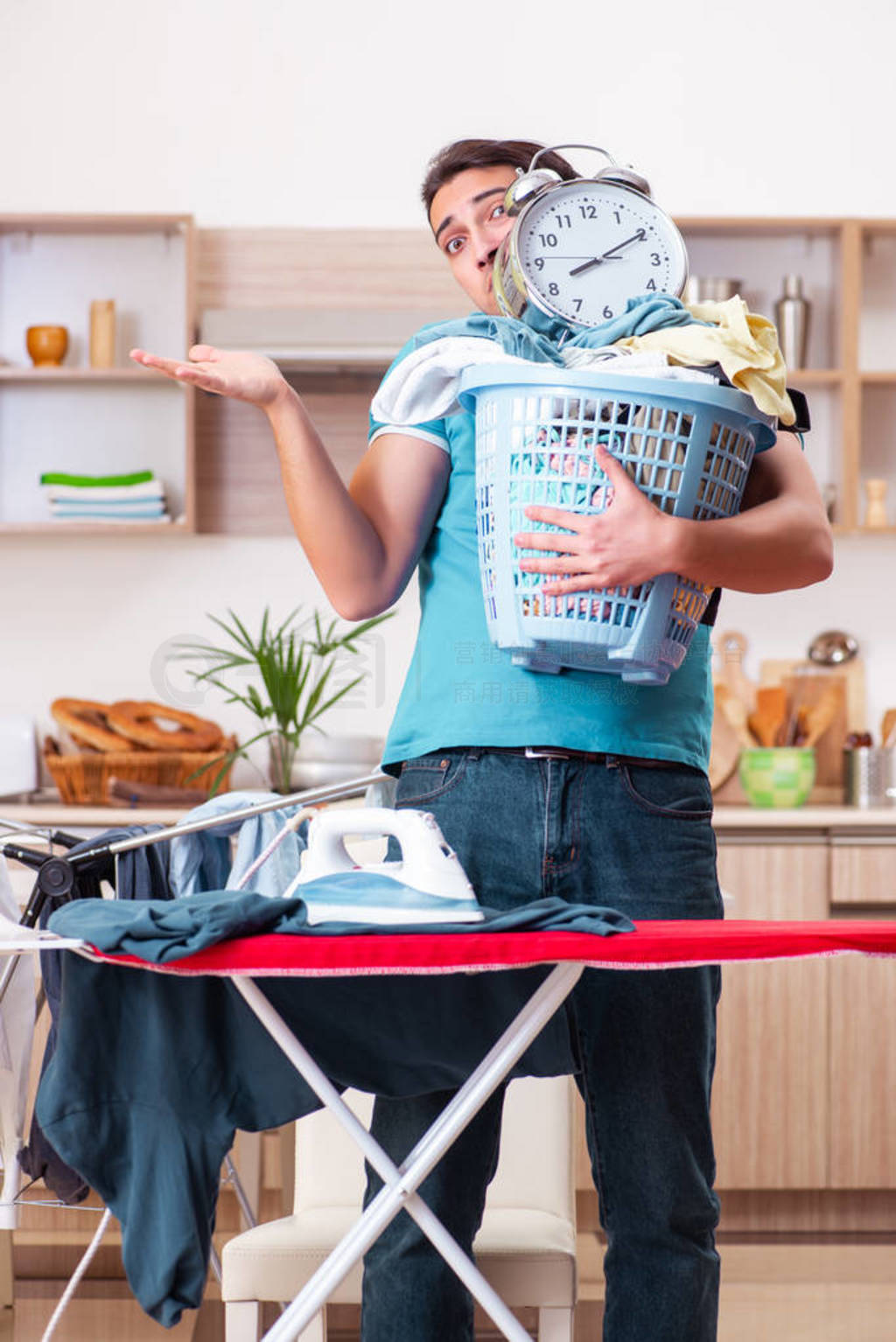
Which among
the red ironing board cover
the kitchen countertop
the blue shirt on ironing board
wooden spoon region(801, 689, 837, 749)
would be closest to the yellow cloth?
the blue shirt on ironing board

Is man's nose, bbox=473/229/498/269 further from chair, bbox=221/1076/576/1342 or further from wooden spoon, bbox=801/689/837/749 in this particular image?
wooden spoon, bbox=801/689/837/749

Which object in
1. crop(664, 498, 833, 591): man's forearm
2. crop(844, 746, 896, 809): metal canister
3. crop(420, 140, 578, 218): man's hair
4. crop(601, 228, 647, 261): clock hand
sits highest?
crop(420, 140, 578, 218): man's hair

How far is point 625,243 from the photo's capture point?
1.42 meters

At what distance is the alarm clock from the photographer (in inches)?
55.0

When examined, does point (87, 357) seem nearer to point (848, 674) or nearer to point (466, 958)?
point (848, 674)

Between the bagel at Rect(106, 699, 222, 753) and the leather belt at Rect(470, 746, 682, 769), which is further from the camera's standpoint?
the bagel at Rect(106, 699, 222, 753)

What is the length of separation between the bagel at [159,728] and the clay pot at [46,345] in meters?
0.90

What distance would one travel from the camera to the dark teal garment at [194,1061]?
3.88 feet

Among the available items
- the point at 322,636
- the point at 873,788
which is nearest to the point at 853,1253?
the point at 873,788

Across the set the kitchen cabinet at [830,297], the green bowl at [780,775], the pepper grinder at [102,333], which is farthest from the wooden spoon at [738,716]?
the pepper grinder at [102,333]

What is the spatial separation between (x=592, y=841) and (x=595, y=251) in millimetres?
567

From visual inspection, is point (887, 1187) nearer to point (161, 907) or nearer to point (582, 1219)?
point (582, 1219)

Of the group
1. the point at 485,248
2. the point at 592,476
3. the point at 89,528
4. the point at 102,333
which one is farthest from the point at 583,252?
the point at 102,333

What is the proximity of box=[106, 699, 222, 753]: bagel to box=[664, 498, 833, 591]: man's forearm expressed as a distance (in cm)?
235
